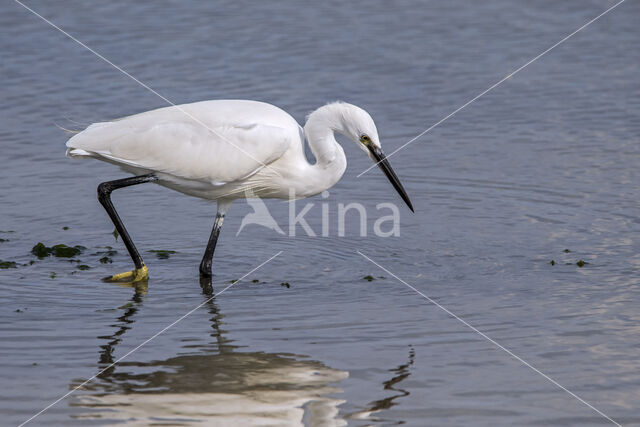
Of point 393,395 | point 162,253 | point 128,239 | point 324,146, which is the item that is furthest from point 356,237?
point 393,395

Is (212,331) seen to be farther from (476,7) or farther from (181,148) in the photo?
(476,7)

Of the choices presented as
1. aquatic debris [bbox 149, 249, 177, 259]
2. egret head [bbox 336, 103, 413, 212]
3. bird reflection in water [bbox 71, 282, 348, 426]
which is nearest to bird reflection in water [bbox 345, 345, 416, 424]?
bird reflection in water [bbox 71, 282, 348, 426]

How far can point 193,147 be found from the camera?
7.00 meters

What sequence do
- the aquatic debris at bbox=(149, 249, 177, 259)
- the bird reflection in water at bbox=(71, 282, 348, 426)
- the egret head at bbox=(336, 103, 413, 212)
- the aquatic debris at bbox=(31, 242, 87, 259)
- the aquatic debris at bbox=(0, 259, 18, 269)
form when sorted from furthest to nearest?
1. the aquatic debris at bbox=(149, 249, 177, 259)
2. the aquatic debris at bbox=(31, 242, 87, 259)
3. the aquatic debris at bbox=(0, 259, 18, 269)
4. the egret head at bbox=(336, 103, 413, 212)
5. the bird reflection in water at bbox=(71, 282, 348, 426)

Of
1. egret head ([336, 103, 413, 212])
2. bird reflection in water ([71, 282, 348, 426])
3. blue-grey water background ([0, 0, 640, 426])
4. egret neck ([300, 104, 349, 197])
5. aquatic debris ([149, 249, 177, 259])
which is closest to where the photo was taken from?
bird reflection in water ([71, 282, 348, 426])

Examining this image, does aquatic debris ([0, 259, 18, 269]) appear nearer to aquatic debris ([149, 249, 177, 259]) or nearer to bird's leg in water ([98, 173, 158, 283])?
bird's leg in water ([98, 173, 158, 283])

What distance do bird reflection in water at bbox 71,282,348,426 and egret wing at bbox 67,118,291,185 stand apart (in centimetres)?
156

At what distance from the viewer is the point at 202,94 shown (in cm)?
1166

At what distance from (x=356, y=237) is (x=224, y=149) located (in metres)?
1.60

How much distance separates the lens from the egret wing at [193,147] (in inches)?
274

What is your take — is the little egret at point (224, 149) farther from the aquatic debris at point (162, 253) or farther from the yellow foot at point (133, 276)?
the aquatic debris at point (162, 253)

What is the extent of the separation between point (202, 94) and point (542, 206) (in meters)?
4.83

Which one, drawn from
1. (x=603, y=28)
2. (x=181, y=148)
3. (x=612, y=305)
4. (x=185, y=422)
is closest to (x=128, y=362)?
(x=185, y=422)

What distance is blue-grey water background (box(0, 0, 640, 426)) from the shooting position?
520cm
